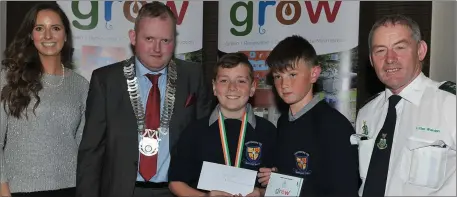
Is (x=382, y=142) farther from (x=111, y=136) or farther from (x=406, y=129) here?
(x=111, y=136)

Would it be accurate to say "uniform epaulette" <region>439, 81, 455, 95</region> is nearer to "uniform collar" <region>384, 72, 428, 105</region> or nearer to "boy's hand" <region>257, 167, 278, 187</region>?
"uniform collar" <region>384, 72, 428, 105</region>

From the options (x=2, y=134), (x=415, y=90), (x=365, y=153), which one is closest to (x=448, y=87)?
(x=415, y=90)

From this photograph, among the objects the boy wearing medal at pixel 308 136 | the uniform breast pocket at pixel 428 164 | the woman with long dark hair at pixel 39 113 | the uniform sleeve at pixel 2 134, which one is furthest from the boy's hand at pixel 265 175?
the uniform sleeve at pixel 2 134

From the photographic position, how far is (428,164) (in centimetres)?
261

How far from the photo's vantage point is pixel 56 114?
10.5ft

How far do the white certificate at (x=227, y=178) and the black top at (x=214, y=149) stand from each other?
11 cm

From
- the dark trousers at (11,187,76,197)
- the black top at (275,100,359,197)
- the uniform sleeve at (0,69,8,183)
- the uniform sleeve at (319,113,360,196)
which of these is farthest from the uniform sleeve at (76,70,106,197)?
the uniform sleeve at (319,113,360,196)

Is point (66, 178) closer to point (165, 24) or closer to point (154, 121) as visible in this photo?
point (154, 121)

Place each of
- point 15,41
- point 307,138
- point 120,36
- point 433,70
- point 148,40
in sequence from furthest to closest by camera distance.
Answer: point 120,36 → point 433,70 → point 15,41 → point 148,40 → point 307,138

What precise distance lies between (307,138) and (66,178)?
5.26ft

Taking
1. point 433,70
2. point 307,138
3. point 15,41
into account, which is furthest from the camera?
point 433,70

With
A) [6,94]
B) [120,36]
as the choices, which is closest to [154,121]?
[6,94]

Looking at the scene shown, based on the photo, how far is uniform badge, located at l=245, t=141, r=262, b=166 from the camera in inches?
117

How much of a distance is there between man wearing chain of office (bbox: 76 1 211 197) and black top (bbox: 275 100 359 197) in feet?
2.53
